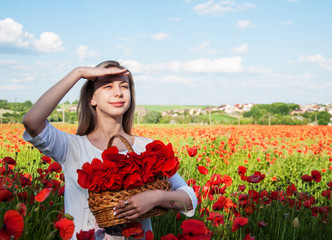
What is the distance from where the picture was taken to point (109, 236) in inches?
66.4

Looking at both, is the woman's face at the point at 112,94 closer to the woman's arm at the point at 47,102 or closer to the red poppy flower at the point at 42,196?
the woman's arm at the point at 47,102

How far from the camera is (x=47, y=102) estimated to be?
1661mm

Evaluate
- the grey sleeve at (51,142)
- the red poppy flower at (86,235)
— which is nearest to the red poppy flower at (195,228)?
the red poppy flower at (86,235)

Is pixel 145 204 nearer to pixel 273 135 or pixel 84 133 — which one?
pixel 84 133

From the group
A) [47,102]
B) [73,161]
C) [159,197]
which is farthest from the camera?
[73,161]

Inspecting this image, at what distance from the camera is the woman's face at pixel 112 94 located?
1.99m

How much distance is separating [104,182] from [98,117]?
0.87 m

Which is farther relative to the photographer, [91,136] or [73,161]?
[91,136]

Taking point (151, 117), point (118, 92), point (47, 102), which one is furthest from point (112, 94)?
point (151, 117)

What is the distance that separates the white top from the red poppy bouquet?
0.41 m

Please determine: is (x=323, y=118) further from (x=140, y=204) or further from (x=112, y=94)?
(x=140, y=204)

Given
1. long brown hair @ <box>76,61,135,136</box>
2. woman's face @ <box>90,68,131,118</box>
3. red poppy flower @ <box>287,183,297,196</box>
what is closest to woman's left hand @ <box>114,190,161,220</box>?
woman's face @ <box>90,68,131,118</box>

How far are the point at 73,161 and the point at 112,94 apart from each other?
42 centimetres

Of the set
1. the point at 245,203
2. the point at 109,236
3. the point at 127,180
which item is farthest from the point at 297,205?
the point at 127,180
